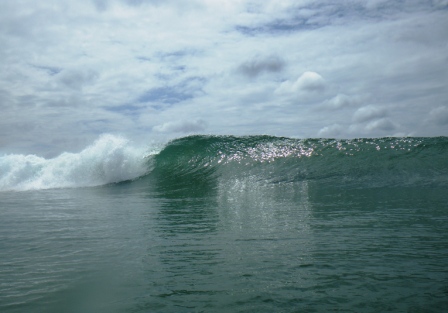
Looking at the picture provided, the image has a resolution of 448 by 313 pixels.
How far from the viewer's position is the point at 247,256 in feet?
13.8

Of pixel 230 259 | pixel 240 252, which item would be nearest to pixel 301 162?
pixel 240 252

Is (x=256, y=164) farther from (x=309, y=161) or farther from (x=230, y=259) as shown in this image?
(x=230, y=259)

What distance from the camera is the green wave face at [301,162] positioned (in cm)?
1334

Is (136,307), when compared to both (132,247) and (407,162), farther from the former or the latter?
(407,162)

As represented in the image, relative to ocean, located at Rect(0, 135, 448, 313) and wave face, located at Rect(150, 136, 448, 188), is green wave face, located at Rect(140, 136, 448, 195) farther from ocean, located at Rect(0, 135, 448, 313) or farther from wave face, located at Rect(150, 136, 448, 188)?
ocean, located at Rect(0, 135, 448, 313)

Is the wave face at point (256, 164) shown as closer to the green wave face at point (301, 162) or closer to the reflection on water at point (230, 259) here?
the green wave face at point (301, 162)

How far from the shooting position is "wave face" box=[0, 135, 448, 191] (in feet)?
45.9

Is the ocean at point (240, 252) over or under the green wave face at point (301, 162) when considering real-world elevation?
under

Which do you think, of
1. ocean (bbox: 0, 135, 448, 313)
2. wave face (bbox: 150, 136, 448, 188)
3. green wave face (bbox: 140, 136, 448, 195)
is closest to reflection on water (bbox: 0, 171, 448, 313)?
ocean (bbox: 0, 135, 448, 313)

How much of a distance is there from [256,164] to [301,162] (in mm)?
2092

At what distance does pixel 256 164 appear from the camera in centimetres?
1725

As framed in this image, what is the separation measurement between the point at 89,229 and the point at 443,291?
16.7ft

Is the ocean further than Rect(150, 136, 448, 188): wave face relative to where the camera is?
No

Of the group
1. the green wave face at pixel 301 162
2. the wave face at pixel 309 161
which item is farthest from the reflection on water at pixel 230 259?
the wave face at pixel 309 161
